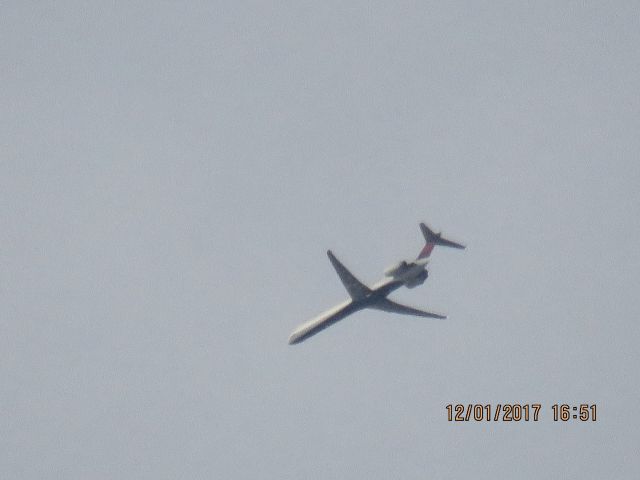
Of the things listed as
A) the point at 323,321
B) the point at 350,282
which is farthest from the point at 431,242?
the point at 323,321

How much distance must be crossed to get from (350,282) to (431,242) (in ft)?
28.5

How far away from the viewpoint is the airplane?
55406 mm

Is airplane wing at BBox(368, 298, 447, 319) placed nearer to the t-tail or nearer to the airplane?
the airplane

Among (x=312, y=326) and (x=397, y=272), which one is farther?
(x=312, y=326)

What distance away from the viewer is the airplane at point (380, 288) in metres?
55.4

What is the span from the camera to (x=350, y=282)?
189 ft

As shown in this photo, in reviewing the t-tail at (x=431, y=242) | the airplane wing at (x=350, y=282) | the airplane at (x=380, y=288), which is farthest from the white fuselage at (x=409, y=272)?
the t-tail at (x=431, y=242)

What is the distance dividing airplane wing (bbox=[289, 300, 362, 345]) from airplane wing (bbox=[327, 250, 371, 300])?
52.6 inches

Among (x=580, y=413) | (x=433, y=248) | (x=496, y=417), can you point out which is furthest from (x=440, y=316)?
(x=580, y=413)

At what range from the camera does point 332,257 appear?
56.3 metres

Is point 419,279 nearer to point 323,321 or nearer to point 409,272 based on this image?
point 409,272

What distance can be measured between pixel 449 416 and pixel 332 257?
58.2 ft

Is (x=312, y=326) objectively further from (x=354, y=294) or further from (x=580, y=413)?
(x=580, y=413)

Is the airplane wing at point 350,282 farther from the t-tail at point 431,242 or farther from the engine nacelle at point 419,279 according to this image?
the t-tail at point 431,242
